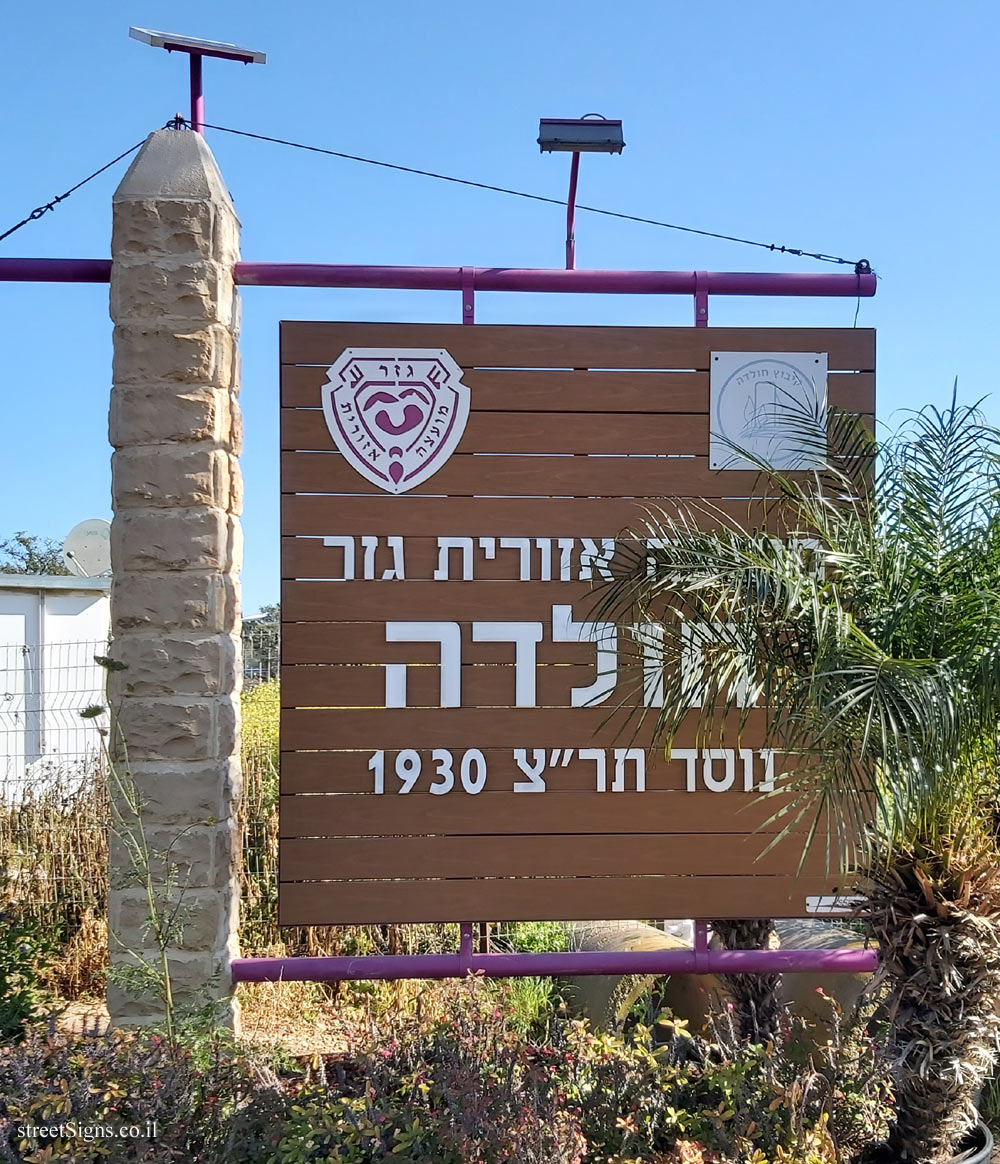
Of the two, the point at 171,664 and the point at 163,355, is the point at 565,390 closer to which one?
the point at 163,355

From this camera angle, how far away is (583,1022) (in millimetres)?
3588

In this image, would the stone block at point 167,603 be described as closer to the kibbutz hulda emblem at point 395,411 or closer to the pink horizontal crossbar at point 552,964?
the kibbutz hulda emblem at point 395,411

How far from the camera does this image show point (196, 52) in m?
4.18

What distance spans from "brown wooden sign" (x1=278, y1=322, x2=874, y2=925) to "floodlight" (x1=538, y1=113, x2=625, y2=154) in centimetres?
76

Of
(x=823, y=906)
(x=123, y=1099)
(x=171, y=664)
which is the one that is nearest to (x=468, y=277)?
(x=171, y=664)

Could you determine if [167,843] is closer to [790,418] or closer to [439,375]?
[439,375]

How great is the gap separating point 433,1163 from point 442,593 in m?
2.10

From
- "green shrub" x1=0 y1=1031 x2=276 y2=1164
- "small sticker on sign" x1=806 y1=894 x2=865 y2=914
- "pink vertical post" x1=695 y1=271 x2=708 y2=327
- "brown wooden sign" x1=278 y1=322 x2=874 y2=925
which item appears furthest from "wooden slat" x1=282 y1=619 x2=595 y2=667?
"small sticker on sign" x1=806 y1=894 x2=865 y2=914

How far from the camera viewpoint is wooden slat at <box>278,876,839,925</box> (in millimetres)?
4184

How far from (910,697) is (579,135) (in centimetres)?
274

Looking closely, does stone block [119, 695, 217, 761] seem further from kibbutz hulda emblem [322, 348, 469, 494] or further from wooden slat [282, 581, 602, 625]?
kibbutz hulda emblem [322, 348, 469, 494]

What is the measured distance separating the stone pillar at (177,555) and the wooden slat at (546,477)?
0.39m

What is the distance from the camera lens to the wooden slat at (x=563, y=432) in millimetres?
4266

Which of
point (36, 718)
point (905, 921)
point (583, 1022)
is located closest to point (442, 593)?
point (583, 1022)
